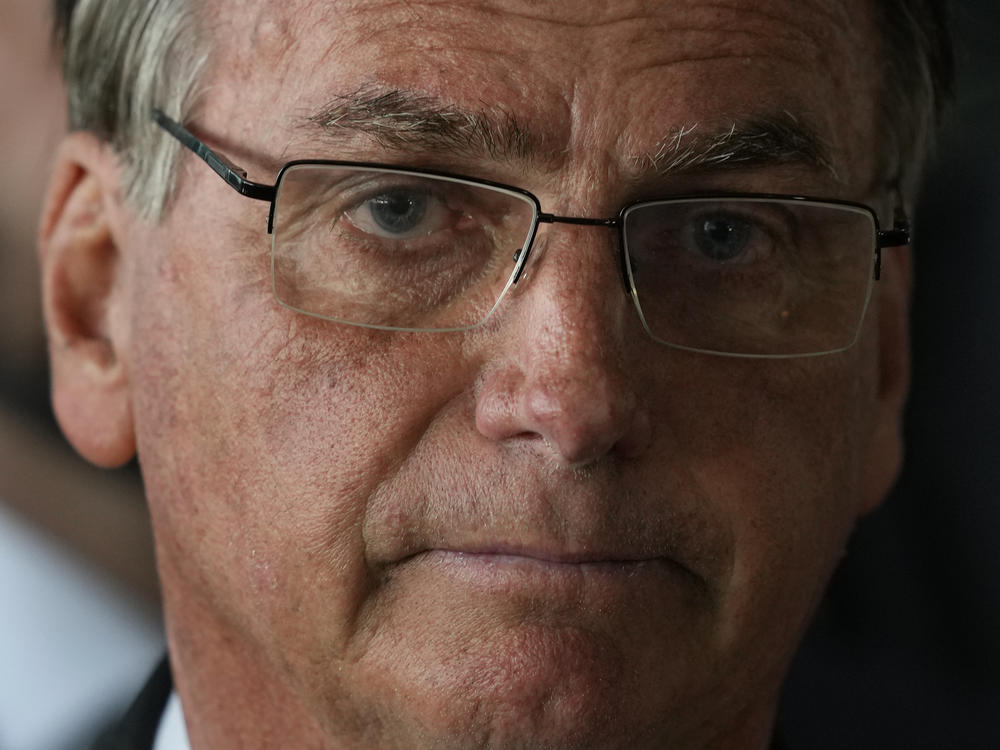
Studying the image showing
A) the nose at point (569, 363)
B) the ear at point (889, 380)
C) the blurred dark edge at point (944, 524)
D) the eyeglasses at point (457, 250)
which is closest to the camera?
the nose at point (569, 363)

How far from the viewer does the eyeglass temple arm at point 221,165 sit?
1688 millimetres

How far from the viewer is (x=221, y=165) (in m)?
1.73

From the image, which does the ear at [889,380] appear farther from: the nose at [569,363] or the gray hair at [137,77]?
the gray hair at [137,77]

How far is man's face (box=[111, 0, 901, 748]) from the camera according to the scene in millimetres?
1579

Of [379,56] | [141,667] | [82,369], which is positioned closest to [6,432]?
[141,667]

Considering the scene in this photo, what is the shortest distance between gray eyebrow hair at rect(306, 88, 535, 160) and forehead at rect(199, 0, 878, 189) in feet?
0.03

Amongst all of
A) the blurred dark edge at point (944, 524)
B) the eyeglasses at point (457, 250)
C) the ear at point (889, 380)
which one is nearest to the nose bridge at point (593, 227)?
the eyeglasses at point (457, 250)

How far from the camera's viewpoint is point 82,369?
6.69 ft

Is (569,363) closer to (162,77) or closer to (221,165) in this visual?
(221,165)

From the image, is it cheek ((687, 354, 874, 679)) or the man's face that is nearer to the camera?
the man's face

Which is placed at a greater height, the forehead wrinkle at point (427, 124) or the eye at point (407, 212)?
the forehead wrinkle at point (427, 124)

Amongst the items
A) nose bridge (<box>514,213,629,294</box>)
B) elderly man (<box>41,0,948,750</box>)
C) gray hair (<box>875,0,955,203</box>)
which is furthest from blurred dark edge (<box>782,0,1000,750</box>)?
nose bridge (<box>514,213,629,294</box>)

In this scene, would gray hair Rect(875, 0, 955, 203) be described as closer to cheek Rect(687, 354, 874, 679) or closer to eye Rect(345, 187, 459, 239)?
cheek Rect(687, 354, 874, 679)

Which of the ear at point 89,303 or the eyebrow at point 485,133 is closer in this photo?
the eyebrow at point 485,133
